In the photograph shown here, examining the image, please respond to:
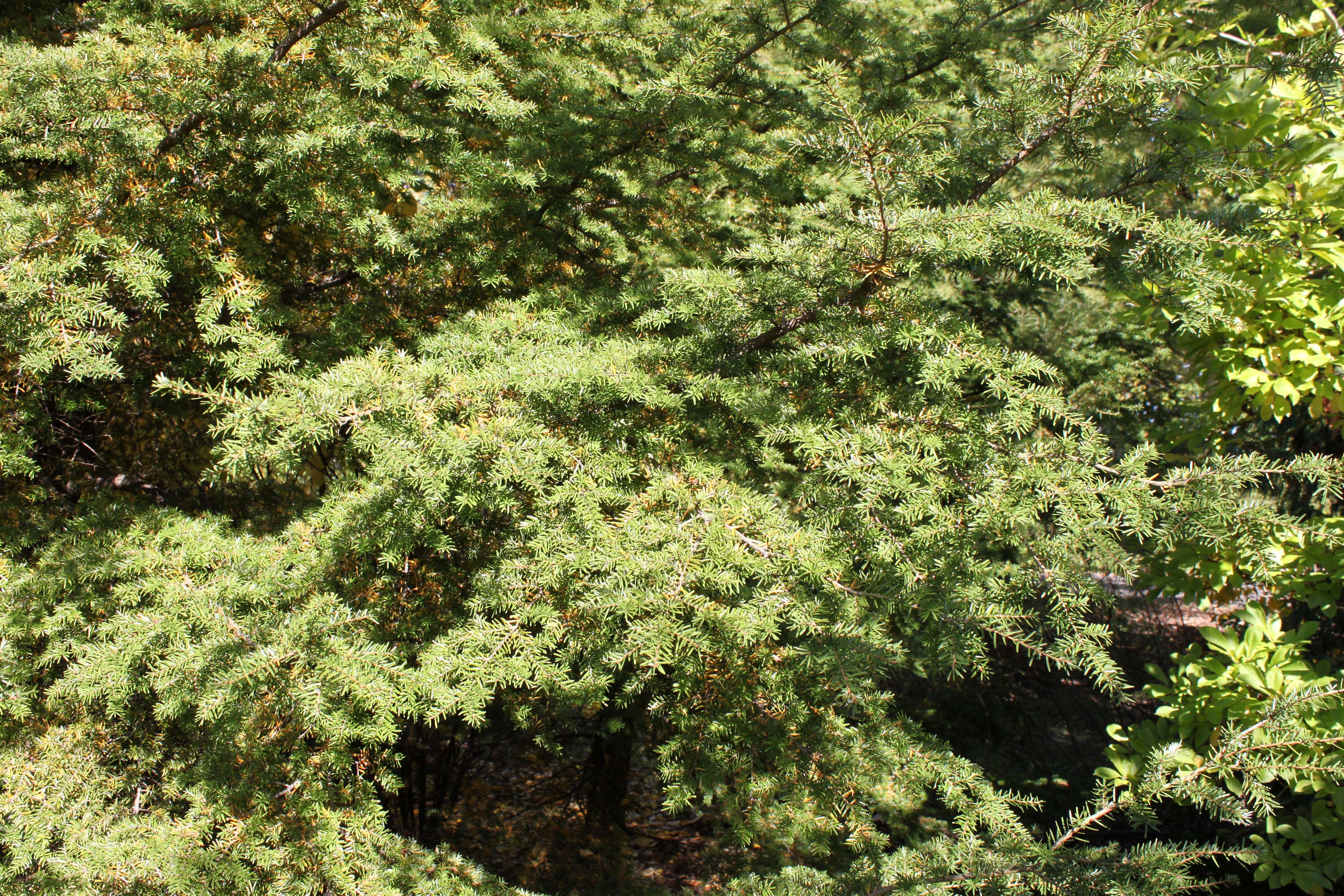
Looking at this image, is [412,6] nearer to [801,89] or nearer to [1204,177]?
[801,89]

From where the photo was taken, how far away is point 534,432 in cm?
192

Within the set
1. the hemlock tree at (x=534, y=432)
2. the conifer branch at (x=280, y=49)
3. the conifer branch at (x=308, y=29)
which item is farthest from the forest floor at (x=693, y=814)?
the conifer branch at (x=308, y=29)

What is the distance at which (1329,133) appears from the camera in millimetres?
2203

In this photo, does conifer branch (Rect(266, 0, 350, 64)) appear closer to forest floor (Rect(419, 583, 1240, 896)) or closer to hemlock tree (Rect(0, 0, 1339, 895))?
hemlock tree (Rect(0, 0, 1339, 895))

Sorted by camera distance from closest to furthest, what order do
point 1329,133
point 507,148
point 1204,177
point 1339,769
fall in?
point 1339,769
point 1204,177
point 1329,133
point 507,148

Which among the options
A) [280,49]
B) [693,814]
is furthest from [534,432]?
[693,814]

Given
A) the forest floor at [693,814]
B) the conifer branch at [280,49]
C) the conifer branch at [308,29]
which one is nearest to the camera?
the conifer branch at [280,49]

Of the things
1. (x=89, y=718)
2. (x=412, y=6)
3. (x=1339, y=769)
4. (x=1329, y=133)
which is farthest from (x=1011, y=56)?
(x=89, y=718)

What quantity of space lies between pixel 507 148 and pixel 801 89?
4.24ft

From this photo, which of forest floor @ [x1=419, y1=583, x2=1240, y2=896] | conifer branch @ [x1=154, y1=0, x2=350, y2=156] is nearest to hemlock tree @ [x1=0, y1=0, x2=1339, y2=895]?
conifer branch @ [x1=154, y1=0, x2=350, y2=156]

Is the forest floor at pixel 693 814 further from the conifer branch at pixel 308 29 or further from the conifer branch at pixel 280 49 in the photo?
the conifer branch at pixel 308 29

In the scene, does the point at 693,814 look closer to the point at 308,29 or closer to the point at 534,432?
the point at 534,432

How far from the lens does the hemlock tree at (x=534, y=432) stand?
173 cm

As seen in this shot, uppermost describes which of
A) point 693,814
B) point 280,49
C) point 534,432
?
point 280,49
